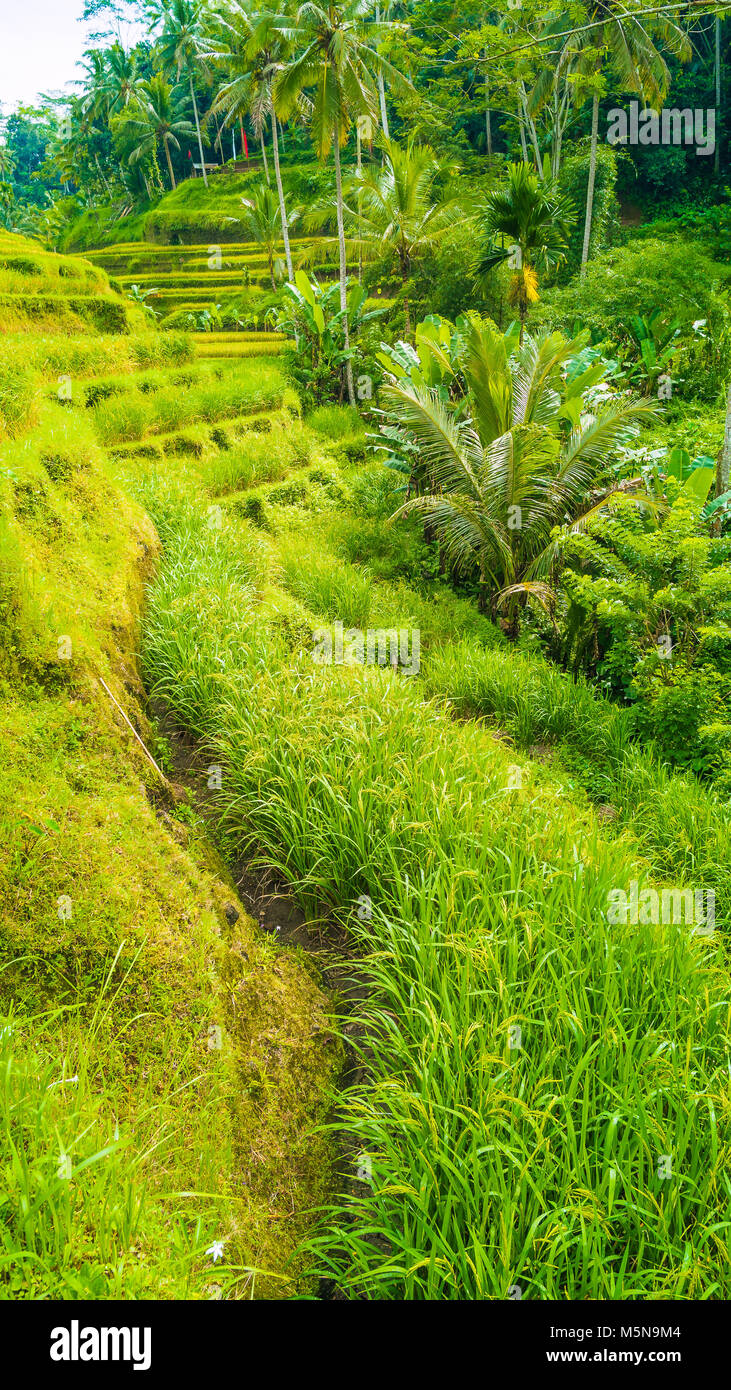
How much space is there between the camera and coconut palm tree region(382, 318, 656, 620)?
681cm

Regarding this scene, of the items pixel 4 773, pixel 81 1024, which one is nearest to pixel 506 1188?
pixel 81 1024

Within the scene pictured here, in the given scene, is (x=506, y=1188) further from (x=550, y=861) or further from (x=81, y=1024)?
(x=550, y=861)

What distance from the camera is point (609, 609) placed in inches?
217

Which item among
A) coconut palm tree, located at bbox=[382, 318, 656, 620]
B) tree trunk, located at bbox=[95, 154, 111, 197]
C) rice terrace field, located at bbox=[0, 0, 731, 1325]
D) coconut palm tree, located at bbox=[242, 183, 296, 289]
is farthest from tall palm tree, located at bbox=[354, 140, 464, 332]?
tree trunk, located at bbox=[95, 154, 111, 197]

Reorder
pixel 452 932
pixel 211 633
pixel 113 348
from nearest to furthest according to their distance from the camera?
pixel 452 932, pixel 211 633, pixel 113 348

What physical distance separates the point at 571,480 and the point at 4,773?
19.3ft

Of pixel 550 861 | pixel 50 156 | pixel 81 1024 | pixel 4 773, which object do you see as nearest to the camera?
pixel 81 1024

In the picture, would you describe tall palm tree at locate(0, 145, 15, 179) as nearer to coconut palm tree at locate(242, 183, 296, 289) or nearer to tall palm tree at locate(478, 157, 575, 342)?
coconut palm tree at locate(242, 183, 296, 289)

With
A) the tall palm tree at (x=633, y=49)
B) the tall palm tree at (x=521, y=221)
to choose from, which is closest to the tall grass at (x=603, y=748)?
the tall palm tree at (x=521, y=221)

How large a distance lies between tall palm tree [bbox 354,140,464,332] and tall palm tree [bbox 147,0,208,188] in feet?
73.9

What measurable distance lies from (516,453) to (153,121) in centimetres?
3694

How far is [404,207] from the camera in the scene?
14.3 meters

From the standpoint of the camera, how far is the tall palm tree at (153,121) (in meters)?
32.0

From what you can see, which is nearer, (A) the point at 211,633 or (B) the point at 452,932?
(B) the point at 452,932
